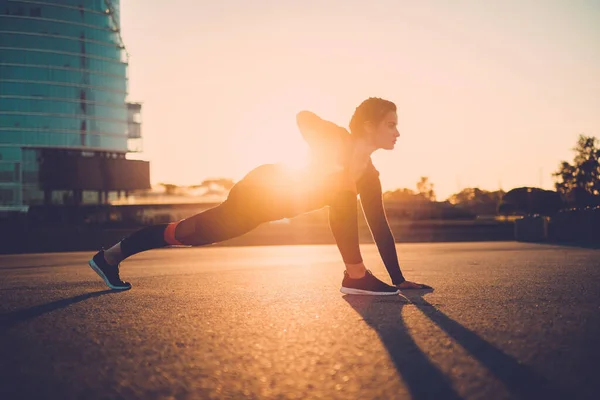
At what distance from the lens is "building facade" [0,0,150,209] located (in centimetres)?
7975

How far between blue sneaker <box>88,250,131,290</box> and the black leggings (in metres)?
0.65

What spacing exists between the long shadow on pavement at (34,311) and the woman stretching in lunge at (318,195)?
48 cm

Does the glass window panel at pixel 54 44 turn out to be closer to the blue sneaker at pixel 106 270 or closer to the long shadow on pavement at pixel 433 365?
the blue sneaker at pixel 106 270

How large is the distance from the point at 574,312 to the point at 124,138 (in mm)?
Answer: 91460

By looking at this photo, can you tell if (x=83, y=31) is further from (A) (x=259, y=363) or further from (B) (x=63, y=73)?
(A) (x=259, y=363)

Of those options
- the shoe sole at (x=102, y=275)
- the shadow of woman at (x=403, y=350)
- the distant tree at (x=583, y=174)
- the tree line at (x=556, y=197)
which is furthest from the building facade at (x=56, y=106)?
the shadow of woman at (x=403, y=350)

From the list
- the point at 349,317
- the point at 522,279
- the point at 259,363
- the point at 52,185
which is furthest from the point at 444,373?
the point at 52,185

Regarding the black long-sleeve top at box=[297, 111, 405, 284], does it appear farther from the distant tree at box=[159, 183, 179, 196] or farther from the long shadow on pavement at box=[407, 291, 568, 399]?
the distant tree at box=[159, 183, 179, 196]

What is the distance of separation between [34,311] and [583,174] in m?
72.6

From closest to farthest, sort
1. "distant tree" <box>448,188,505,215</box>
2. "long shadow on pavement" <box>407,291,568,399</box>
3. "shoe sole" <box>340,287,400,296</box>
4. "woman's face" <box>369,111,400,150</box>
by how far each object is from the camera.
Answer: "long shadow on pavement" <box>407,291,568,399</box>, "shoe sole" <box>340,287,400,296</box>, "woman's face" <box>369,111,400,150</box>, "distant tree" <box>448,188,505,215</box>

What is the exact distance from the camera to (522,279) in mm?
4879

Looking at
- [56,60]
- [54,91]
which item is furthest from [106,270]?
[56,60]

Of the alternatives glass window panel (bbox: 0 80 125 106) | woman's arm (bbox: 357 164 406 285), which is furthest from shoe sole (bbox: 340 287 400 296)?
glass window panel (bbox: 0 80 125 106)

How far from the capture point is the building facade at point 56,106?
262 feet
